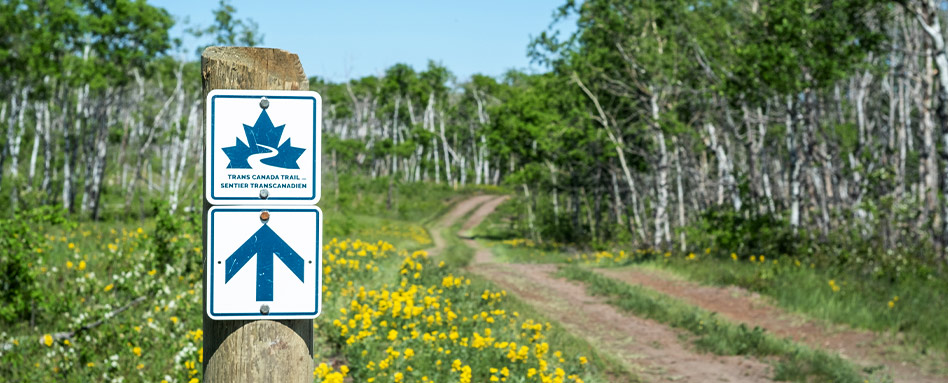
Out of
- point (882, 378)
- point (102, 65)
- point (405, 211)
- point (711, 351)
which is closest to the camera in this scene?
point (882, 378)

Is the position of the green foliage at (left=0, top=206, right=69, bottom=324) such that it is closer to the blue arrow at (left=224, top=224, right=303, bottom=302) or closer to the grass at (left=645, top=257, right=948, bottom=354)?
the blue arrow at (left=224, top=224, right=303, bottom=302)

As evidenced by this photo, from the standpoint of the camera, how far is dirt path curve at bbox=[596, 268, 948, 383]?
846 centimetres

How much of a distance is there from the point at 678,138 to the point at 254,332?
80.2 feet

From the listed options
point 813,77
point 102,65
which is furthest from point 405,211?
point 813,77

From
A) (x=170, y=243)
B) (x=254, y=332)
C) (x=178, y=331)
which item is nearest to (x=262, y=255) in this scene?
(x=254, y=332)

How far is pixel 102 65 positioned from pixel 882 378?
1181 inches

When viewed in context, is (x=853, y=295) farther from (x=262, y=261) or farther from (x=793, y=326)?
(x=262, y=261)

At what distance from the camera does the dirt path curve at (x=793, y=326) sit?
27.8 ft

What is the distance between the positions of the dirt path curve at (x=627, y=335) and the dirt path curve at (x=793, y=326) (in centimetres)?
143

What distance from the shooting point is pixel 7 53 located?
90.7ft

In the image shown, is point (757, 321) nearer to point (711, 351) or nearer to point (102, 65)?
point (711, 351)

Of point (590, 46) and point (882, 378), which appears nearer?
point (882, 378)

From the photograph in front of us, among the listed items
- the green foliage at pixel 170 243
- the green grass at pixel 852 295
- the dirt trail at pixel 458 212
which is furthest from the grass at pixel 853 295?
the dirt trail at pixel 458 212

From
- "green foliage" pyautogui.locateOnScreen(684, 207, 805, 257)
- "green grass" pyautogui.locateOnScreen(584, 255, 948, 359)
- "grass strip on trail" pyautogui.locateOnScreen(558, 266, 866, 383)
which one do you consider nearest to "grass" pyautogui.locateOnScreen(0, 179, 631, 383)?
"grass strip on trail" pyautogui.locateOnScreen(558, 266, 866, 383)
